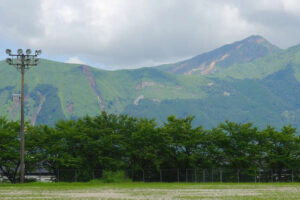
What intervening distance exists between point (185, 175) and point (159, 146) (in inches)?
211

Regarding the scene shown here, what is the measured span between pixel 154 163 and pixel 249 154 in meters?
13.2

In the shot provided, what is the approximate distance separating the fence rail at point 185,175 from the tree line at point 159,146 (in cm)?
81

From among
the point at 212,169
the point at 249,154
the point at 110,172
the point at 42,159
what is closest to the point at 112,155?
the point at 110,172

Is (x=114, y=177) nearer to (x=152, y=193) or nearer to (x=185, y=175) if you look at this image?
(x=185, y=175)

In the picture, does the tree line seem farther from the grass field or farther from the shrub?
the grass field

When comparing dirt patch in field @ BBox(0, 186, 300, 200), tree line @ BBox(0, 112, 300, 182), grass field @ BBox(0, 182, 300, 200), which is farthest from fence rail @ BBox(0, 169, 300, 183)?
dirt patch in field @ BBox(0, 186, 300, 200)

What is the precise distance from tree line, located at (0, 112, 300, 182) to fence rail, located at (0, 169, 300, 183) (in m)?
0.81

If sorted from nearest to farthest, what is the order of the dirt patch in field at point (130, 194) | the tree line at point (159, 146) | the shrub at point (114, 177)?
1. the dirt patch in field at point (130, 194)
2. the shrub at point (114, 177)
3. the tree line at point (159, 146)

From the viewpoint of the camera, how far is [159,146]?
6562 cm

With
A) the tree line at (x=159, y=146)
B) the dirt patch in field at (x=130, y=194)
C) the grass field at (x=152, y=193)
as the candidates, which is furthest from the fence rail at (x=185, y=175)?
the dirt patch in field at (x=130, y=194)

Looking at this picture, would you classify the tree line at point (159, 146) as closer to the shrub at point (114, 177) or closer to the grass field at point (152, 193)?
the shrub at point (114, 177)

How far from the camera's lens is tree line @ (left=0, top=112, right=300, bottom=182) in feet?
208

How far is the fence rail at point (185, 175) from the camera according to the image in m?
62.0

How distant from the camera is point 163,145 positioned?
2581 inches
